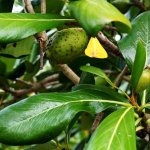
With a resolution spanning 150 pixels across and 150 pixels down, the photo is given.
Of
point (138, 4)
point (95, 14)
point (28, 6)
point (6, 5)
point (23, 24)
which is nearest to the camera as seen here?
point (95, 14)

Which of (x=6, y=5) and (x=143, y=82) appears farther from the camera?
(x=6, y=5)

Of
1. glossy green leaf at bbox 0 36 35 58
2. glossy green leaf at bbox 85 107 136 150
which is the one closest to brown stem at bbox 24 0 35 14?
glossy green leaf at bbox 85 107 136 150

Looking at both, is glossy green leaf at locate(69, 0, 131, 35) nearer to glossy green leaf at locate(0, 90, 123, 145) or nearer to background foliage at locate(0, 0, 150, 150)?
background foliage at locate(0, 0, 150, 150)

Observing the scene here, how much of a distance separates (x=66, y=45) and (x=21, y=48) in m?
0.50

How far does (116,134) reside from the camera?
0.68 metres

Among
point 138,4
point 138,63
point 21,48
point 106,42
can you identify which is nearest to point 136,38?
point 106,42

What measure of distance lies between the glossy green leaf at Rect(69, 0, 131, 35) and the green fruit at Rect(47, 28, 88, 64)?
0.14 m

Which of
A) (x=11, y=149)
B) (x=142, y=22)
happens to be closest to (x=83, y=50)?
(x=142, y=22)

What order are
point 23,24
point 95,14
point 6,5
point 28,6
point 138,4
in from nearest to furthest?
point 95,14
point 23,24
point 28,6
point 6,5
point 138,4

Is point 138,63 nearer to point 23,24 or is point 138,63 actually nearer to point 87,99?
point 87,99

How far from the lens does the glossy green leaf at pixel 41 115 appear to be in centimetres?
69

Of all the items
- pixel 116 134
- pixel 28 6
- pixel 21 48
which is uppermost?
pixel 28 6

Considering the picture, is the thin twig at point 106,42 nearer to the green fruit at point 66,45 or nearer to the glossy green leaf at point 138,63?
the green fruit at point 66,45

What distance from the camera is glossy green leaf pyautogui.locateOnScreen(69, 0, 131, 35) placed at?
2.05 feet
